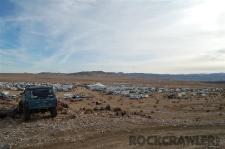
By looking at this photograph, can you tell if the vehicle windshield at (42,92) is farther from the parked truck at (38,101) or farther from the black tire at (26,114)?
the black tire at (26,114)

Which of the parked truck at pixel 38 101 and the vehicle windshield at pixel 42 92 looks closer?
the parked truck at pixel 38 101

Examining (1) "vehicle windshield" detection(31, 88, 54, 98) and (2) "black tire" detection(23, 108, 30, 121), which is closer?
(2) "black tire" detection(23, 108, 30, 121)

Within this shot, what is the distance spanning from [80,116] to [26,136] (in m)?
5.38

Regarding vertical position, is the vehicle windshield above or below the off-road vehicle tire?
above

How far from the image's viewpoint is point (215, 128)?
1745cm

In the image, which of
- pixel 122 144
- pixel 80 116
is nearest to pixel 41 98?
pixel 80 116

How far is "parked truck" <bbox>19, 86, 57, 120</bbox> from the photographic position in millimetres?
20609

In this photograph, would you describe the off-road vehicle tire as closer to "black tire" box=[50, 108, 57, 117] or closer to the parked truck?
the parked truck

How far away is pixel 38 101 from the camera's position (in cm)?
2077

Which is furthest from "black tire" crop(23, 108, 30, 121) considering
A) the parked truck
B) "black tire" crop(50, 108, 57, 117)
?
"black tire" crop(50, 108, 57, 117)

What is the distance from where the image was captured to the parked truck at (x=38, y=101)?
67.6ft

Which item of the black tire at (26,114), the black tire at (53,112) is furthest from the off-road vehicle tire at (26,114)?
the black tire at (53,112)

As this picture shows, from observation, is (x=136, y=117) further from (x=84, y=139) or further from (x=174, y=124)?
(x=84, y=139)

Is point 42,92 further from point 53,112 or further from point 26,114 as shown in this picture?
point 26,114
